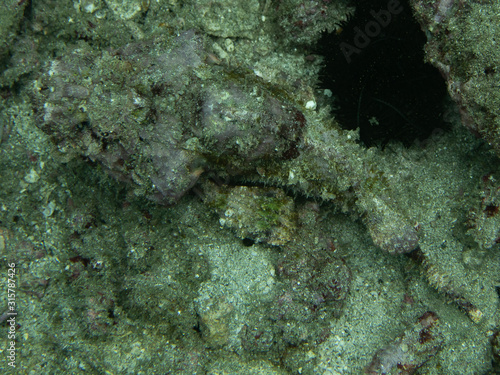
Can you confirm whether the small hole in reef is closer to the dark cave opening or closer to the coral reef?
the dark cave opening

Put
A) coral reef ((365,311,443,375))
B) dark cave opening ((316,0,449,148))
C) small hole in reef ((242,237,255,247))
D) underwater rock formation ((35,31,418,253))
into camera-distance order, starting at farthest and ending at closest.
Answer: small hole in reef ((242,237,255,247))
coral reef ((365,311,443,375))
dark cave opening ((316,0,449,148))
underwater rock formation ((35,31,418,253))

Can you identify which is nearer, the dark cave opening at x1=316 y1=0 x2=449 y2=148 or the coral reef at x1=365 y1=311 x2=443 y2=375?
Result: the dark cave opening at x1=316 y1=0 x2=449 y2=148

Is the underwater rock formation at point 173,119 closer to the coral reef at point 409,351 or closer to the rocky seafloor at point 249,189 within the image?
the rocky seafloor at point 249,189

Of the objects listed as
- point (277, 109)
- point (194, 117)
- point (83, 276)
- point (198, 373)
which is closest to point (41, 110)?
point (194, 117)

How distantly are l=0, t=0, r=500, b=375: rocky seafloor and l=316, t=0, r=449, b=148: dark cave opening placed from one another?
0.07ft

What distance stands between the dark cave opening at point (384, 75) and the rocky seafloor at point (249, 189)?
22mm

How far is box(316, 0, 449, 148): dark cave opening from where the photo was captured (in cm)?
341

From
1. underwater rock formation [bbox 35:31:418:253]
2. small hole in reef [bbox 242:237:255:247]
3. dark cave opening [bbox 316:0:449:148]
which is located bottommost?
small hole in reef [bbox 242:237:255:247]

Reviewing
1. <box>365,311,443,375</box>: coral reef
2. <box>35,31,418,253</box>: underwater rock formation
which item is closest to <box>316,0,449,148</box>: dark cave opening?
<box>35,31,418,253</box>: underwater rock formation

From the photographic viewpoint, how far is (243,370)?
3662 millimetres

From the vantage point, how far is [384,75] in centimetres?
340

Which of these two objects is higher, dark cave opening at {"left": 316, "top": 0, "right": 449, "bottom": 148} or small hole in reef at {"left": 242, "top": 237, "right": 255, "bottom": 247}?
dark cave opening at {"left": 316, "top": 0, "right": 449, "bottom": 148}

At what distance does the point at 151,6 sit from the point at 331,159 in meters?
3.13

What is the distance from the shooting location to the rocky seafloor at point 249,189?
321 cm
